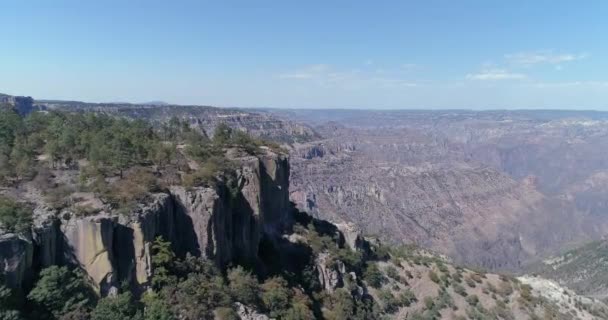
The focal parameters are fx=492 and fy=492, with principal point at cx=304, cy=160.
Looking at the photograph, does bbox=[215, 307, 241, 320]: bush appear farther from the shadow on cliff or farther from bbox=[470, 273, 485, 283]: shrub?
bbox=[470, 273, 485, 283]: shrub

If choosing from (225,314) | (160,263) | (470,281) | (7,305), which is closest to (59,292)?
(7,305)

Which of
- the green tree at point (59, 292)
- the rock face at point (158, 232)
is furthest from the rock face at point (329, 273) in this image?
the green tree at point (59, 292)

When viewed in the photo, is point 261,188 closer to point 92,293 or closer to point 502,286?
point 92,293

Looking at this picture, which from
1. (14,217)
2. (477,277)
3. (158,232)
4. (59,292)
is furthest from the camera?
(477,277)

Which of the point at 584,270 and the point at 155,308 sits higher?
the point at 155,308

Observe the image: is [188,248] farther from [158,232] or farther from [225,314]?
[225,314]

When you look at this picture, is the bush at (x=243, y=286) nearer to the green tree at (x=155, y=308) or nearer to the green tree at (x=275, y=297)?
the green tree at (x=275, y=297)
